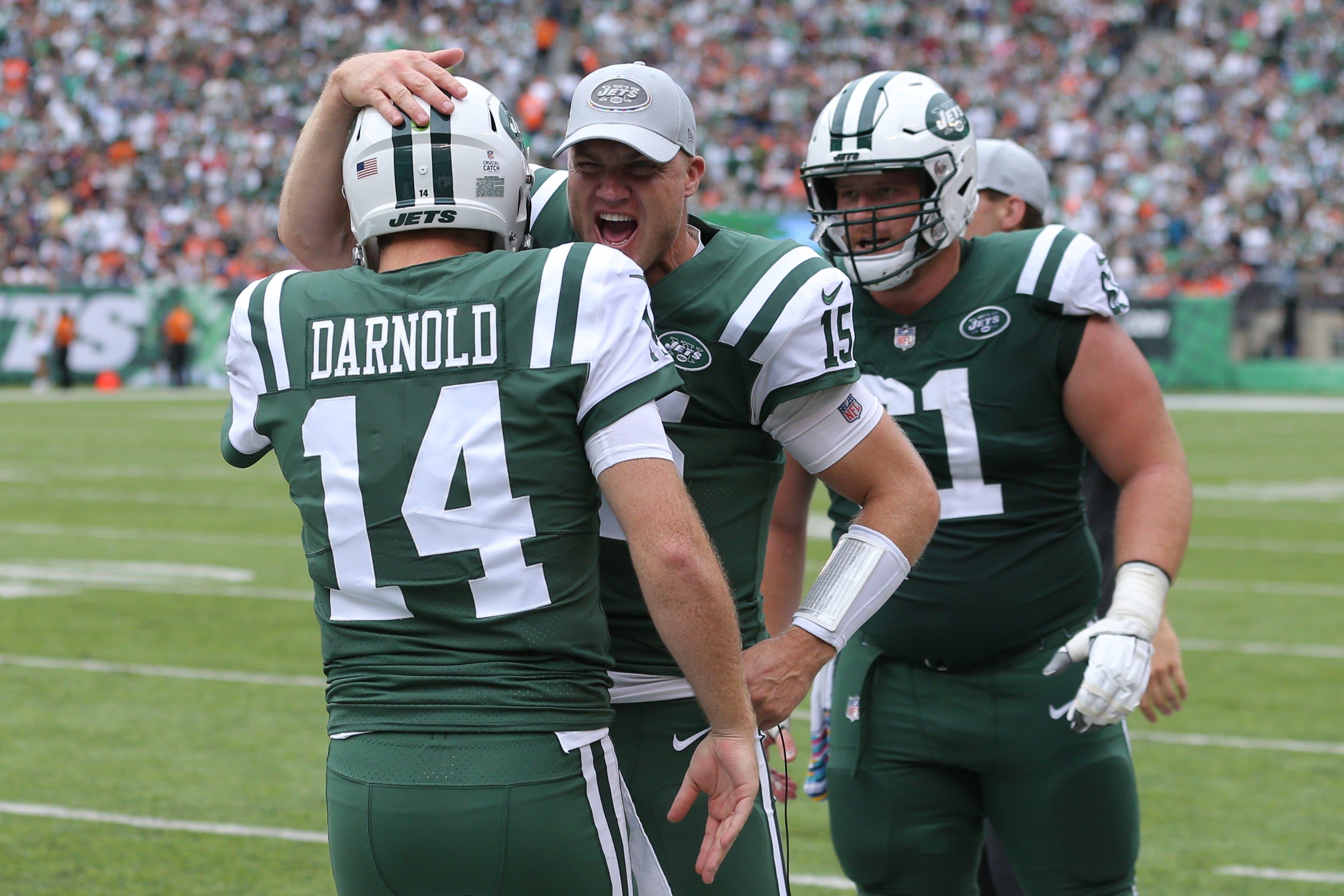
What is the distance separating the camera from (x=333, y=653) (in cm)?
232

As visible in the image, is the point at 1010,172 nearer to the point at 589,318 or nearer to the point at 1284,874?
the point at 1284,874

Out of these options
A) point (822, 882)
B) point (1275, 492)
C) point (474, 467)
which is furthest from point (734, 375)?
point (1275, 492)

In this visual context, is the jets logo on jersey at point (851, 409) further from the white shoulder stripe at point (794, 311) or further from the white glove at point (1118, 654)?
the white glove at point (1118, 654)

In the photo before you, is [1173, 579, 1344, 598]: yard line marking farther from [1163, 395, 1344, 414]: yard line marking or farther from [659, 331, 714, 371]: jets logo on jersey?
[1163, 395, 1344, 414]: yard line marking

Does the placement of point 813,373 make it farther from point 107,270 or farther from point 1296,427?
point 107,270

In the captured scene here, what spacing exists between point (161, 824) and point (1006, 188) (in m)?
3.16

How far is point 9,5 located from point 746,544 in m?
33.8

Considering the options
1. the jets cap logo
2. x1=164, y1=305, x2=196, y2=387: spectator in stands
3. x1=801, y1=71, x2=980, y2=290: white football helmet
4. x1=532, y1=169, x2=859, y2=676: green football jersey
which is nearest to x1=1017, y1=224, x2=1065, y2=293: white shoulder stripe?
x1=801, y1=71, x2=980, y2=290: white football helmet

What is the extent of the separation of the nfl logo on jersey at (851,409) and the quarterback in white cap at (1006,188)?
1.73 m

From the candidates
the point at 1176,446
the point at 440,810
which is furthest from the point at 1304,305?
the point at 440,810

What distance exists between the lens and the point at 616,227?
262cm

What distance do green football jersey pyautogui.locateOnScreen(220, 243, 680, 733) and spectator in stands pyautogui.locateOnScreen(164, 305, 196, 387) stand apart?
2422 cm

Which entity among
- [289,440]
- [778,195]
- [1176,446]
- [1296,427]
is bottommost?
[1296,427]

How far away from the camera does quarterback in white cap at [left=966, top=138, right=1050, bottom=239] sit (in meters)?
4.17
